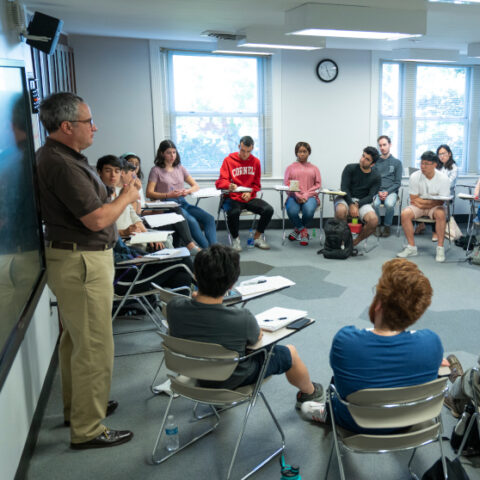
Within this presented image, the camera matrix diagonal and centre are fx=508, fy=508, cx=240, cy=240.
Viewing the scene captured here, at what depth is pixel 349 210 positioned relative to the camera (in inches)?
267

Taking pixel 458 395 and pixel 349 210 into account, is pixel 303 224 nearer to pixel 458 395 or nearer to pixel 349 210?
pixel 349 210

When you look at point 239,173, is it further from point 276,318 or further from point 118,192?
point 276,318

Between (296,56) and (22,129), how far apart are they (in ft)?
20.1

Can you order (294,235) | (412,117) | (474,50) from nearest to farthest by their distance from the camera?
(294,235), (474,50), (412,117)

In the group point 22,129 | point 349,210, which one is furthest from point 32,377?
point 349,210

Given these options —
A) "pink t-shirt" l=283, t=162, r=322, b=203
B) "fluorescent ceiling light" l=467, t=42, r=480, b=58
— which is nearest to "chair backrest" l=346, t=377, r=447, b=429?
"pink t-shirt" l=283, t=162, r=322, b=203

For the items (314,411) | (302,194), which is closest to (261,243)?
(302,194)

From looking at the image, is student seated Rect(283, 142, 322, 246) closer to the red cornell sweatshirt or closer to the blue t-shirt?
the red cornell sweatshirt

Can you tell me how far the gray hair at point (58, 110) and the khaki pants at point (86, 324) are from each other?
58 centimetres

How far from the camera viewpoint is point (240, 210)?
22.1 feet

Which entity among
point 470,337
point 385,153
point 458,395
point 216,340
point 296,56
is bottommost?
point 470,337

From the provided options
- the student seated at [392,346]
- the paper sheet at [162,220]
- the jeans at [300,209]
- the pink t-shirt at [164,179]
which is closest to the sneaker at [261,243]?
the jeans at [300,209]

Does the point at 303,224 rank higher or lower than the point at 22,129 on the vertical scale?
lower

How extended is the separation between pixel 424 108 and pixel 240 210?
3965mm
